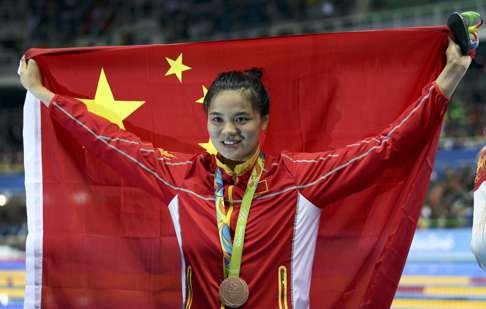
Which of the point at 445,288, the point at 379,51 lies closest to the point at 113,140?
the point at 379,51

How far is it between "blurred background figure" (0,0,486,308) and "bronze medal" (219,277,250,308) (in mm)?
→ 1244

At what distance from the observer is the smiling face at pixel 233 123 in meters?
2.49

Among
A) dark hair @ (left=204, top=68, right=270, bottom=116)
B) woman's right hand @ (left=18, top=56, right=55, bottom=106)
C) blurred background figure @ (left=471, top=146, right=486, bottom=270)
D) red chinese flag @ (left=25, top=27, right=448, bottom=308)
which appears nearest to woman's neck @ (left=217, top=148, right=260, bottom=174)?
dark hair @ (left=204, top=68, right=270, bottom=116)

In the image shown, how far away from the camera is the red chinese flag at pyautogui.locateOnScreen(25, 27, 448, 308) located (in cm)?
288

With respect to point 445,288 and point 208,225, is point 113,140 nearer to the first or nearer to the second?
point 208,225

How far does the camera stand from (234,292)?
2422 millimetres

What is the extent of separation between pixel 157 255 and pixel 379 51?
1.23 m

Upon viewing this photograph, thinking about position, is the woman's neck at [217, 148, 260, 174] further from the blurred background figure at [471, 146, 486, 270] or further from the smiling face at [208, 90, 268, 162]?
the blurred background figure at [471, 146, 486, 270]

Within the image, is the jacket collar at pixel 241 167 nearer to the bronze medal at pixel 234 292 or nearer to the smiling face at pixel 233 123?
the smiling face at pixel 233 123

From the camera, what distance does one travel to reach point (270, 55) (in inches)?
124

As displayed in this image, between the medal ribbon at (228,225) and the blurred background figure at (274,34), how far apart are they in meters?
1.03

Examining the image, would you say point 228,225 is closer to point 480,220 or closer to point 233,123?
point 233,123

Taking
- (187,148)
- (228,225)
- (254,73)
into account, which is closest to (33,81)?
(187,148)

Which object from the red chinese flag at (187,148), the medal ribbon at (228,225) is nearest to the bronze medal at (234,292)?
the medal ribbon at (228,225)
